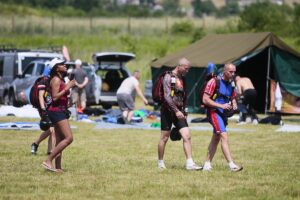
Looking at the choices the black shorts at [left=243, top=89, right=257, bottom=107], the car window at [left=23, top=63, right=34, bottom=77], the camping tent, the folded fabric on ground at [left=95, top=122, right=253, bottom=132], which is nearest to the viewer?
the folded fabric on ground at [left=95, top=122, right=253, bottom=132]

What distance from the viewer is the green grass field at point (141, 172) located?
38.2 feet

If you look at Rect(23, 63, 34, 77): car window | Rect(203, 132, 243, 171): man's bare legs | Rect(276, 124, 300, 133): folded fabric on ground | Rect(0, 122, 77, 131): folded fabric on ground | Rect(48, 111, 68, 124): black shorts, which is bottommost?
Rect(276, 124, 300, 133): folded fabric on ground

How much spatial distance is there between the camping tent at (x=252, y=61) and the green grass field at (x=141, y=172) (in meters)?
7.74

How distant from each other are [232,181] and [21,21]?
5316cm

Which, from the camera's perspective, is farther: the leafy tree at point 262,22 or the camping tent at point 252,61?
the leafy tree at point 262,22

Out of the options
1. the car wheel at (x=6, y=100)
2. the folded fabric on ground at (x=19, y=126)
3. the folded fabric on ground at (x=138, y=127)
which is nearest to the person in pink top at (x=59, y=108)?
the folded fabric on ground at (x=19, y=126)

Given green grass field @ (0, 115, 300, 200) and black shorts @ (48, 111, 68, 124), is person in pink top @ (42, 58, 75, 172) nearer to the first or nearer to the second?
black shorts @ (48, 111, 68, 124)

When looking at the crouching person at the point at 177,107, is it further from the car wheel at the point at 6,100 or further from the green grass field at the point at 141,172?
the car wheel at the point at 6,100

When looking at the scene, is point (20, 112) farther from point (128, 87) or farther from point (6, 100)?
point (6, 100)

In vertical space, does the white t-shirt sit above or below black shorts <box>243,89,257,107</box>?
Result: above

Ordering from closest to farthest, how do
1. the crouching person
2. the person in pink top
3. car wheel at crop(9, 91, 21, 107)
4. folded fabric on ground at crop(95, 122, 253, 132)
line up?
1. the person in pink top
2. the crouching person
3. folded fabric on ground at crop(95, 122, 253, 132)
4. car wheel at crop(9, 91, 21, 107)

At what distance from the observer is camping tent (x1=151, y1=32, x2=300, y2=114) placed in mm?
28392

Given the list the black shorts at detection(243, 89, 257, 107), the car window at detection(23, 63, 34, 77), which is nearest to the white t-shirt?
the black shorts at detection(243, 89, 257, 107)

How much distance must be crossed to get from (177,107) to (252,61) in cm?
1752
